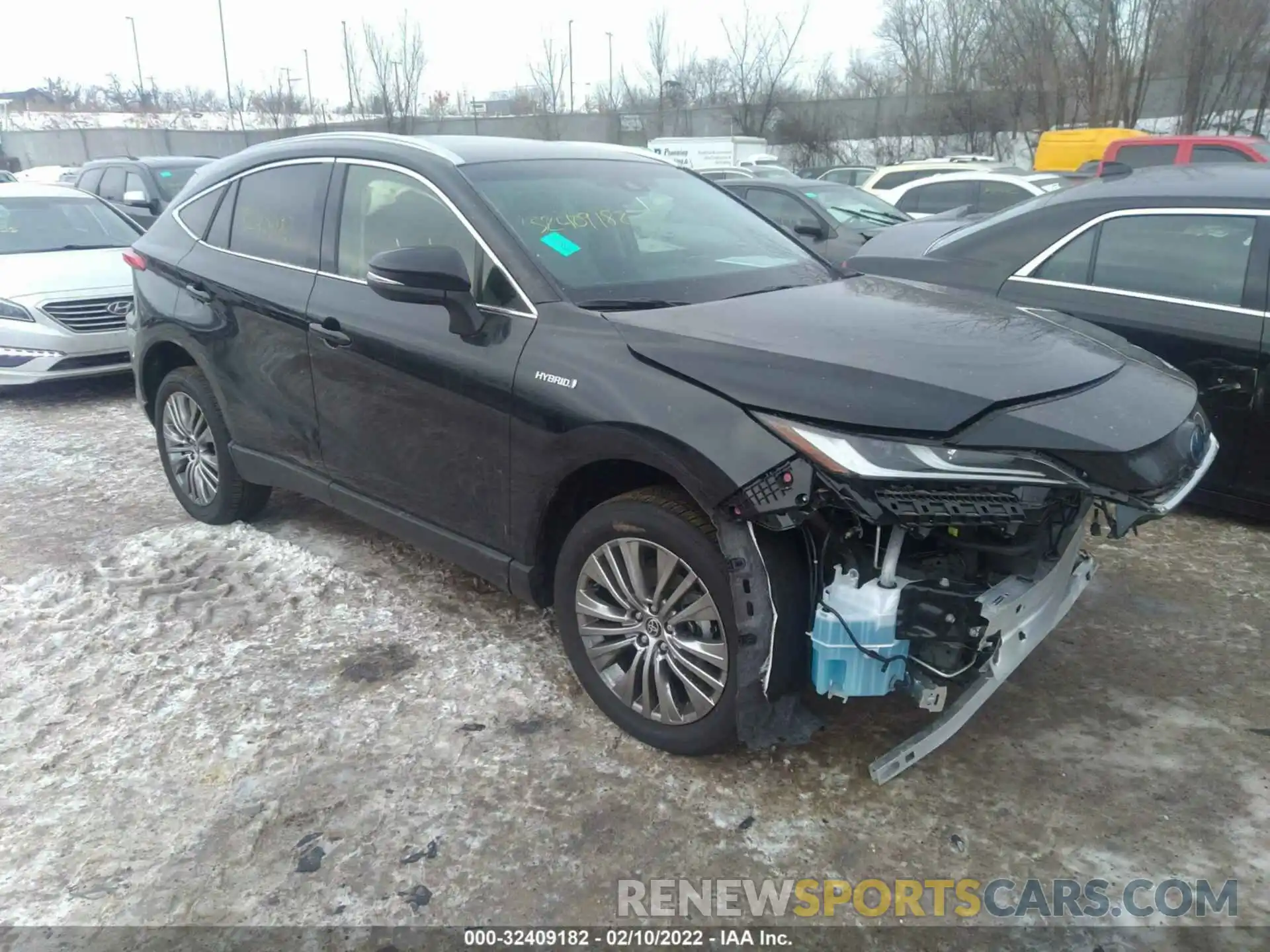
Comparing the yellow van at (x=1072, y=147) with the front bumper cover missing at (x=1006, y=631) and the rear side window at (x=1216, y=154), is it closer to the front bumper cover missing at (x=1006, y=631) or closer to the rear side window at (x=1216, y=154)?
the rear side window at (x=1216, y=154)

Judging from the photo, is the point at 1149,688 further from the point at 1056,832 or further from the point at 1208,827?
the point at 1056,832

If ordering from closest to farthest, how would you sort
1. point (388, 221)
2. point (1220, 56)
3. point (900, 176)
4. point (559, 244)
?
point (559, 244) < point (388, 221) < point (900, 176) < point (1220, 56)

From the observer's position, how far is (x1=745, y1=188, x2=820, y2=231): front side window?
1020cm

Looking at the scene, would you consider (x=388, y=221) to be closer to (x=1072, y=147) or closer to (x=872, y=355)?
(x=872, y=355)

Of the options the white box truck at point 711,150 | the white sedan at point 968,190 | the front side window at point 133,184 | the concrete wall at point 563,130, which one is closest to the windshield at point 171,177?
the front side window at point 133,184

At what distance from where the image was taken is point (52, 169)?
24094 millimetres

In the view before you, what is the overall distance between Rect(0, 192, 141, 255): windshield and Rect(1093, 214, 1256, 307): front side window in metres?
8.14

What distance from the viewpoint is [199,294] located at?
4516 millimetres

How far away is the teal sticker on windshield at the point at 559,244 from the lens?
3.36m

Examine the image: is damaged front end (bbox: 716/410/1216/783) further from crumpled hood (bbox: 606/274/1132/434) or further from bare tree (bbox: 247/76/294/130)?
bare tree (bbox: 247/76/294/130)

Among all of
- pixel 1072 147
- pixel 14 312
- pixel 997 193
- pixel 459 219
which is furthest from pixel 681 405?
pixel 1072 147

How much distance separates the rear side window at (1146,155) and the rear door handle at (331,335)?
41.6 feet

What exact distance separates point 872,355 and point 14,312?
23.6 feet

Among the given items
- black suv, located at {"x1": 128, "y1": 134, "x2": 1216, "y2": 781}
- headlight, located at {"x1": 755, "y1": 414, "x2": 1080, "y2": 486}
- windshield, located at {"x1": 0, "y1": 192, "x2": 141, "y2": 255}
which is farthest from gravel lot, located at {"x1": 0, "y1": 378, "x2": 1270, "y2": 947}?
windshield, located at {"x1": 0, "y1": 192, "x2": 141, "y2": 255}
